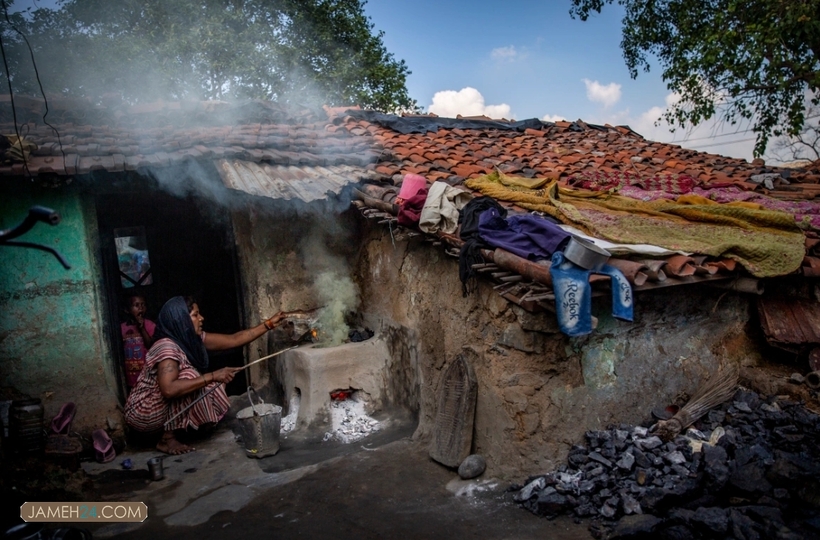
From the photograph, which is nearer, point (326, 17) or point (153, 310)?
point (153, 310)

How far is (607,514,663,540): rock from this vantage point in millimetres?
3711

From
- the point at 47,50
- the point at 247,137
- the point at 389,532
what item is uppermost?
the point at 47,50

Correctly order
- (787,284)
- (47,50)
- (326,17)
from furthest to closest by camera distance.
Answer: (326,17) → (47,50) → (787,284)

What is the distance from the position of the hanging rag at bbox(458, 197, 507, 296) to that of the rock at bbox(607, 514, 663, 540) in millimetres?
2139

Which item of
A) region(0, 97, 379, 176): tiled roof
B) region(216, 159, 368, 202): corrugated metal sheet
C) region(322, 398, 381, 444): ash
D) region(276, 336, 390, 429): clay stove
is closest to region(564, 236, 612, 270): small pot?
region(216, 159, 368, 202): corrugated metal sheet

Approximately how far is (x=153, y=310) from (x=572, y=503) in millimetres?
7115

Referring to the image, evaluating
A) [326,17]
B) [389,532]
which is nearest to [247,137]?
[389,532]

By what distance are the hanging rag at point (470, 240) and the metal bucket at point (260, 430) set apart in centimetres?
239

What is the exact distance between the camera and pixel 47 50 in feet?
41.8

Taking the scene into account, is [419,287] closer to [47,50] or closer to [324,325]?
[324,325]

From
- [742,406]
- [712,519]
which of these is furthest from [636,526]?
[742,406]

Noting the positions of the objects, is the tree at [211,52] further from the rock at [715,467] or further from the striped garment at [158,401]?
the rock at [715,467]

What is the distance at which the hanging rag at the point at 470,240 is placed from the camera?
462cm

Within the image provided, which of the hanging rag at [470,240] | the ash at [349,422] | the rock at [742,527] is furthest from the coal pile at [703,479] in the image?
the ash at [349,422]
